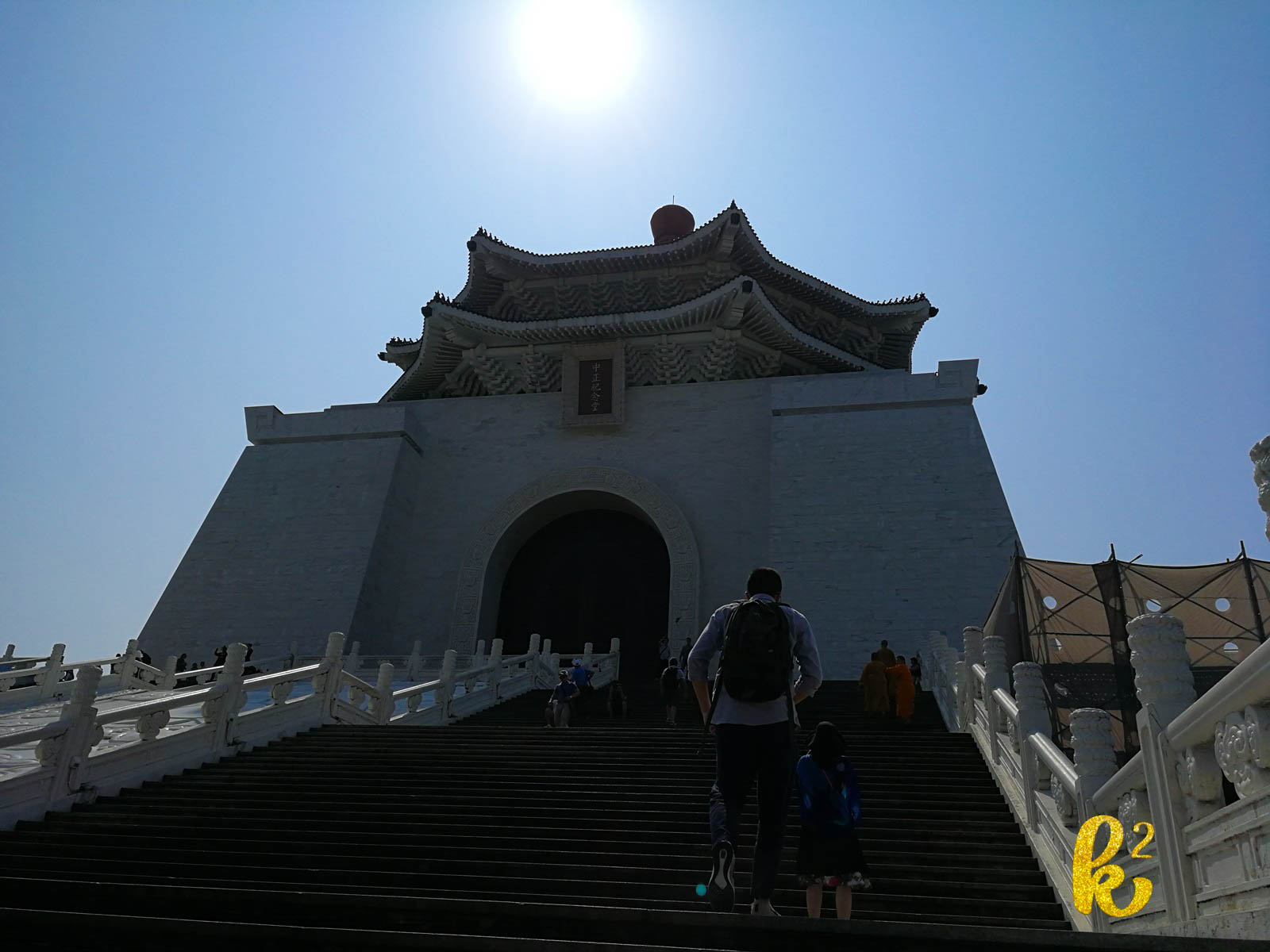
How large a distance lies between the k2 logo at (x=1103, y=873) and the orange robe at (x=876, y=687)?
562 centimetres

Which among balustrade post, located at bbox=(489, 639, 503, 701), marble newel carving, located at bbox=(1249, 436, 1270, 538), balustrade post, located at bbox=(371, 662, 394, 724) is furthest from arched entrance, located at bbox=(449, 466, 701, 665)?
marble newel carving, located at bbox=(1249, 436, 1270, 538)

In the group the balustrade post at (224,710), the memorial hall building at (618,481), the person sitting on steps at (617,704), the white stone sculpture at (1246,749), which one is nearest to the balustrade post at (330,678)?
the balustrade post at (224,710)

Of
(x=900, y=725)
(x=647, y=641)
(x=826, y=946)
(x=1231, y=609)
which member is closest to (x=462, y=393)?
(x=647, y=641)

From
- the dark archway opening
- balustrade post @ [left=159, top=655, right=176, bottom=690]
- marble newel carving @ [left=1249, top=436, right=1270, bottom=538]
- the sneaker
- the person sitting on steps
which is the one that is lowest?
the sneaker

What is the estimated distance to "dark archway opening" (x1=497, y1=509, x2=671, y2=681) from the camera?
16469mm

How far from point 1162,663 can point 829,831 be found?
53.0 inches

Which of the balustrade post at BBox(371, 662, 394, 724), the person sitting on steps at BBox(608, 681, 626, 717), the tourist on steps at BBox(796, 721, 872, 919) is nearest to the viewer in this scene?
the tourist on steps at BBox(796, 721, 872, 919)

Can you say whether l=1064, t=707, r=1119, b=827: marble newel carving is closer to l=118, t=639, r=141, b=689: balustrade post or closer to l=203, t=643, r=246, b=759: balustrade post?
l=203, t=643, r=246, b=759: balustrade post

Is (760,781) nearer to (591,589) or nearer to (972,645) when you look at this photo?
(972,645)

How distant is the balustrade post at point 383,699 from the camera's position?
9.78 metres

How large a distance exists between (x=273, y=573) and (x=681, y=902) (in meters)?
14.4

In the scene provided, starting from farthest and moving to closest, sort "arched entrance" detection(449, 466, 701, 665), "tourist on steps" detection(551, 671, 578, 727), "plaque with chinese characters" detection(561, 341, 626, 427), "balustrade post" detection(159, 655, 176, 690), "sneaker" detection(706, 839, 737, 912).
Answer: "plaque with chinese characters" detection(561, 341, 626, 427) < "arched entrance" detection(449, 466, 701, 665) < "balustrade post" detection(159, 655, 176, 690) < "tourist on steps" detection(551, 671, 578, 727) < "sneaker" detection(706, 839, 737, 912)

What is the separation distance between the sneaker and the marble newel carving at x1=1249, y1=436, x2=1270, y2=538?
193 centimetres

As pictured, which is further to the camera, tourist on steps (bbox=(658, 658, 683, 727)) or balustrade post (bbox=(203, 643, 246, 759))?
tourist on steps (bbox=(658, 658, 683, 727))
